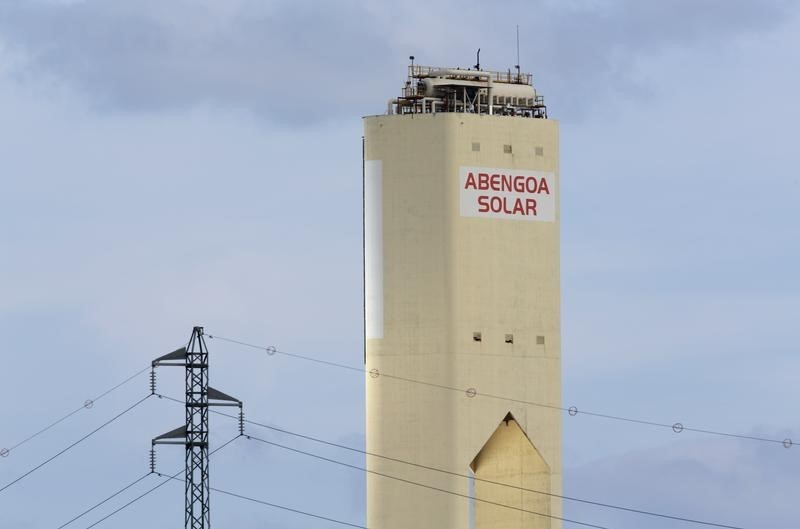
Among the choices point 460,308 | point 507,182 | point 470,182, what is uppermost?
point 507,182

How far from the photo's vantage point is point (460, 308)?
113062 millimetres

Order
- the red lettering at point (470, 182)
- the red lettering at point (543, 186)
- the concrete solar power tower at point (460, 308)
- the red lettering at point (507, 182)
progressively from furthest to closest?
the red lettering at point (543, 186) < the red lettering at point (507, 182) < the red lettering at point (470, 182) < the concrete solar power tower at point (460, 308)

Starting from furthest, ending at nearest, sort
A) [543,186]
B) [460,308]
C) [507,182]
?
1. [543,186]
2. [507,182]
3. [460,308]

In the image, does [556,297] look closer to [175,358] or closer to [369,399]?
[369,399]

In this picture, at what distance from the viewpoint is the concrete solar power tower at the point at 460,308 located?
369ft

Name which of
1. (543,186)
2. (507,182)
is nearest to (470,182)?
(507,182)

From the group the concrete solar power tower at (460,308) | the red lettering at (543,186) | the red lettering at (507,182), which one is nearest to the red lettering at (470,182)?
the concrete solar power tower at (460,308)

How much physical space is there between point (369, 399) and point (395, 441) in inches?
103

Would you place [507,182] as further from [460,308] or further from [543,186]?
[460,308]

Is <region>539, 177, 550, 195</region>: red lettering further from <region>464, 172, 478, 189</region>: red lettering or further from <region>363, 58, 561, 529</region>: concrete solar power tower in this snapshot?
<region>464, 172, 478, 189</region>: red lettering

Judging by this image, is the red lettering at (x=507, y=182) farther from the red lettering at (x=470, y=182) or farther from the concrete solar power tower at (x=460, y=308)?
the red lettering at (x=470, y=182)

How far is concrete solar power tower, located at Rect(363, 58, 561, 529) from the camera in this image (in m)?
112

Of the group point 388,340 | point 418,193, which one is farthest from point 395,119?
point 388,340

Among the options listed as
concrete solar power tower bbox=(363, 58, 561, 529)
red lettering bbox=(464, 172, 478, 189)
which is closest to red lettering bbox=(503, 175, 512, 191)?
concrete solar power tower bbox=(363, 58, 561, 529)
